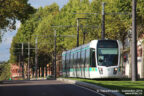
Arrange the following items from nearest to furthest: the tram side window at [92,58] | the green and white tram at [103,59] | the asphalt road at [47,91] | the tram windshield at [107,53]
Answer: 1. the asphalt road at [47,91]
2. the green and white tram at [103,59]
3. the tram windshield at [107,53]
4. the tram side window at [92,58]

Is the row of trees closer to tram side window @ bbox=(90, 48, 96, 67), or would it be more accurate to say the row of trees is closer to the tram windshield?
tram side window @ bbox=(90, 48, 96, 67)

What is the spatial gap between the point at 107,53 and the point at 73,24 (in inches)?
1993

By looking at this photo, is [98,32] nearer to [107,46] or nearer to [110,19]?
[110,19]

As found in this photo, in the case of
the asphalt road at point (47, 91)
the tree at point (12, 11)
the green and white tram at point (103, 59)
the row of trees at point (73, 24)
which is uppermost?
the row of trees at point (73, 24)

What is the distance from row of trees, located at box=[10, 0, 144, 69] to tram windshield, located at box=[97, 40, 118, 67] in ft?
22.1

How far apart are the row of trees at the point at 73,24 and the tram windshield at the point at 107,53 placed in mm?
6737

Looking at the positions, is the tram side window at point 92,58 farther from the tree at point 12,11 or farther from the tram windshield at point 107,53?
the tree at point 12,11

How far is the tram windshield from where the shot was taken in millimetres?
39250

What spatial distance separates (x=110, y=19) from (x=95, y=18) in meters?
6.07

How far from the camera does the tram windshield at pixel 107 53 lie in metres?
39.2

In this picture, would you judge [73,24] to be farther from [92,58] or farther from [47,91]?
[47,91]

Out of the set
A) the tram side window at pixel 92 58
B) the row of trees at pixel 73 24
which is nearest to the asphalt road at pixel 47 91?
the tram side window at pixel 92 58

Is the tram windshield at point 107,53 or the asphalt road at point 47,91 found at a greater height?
the tram windshield at point 107,53

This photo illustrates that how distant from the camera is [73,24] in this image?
8975cm
